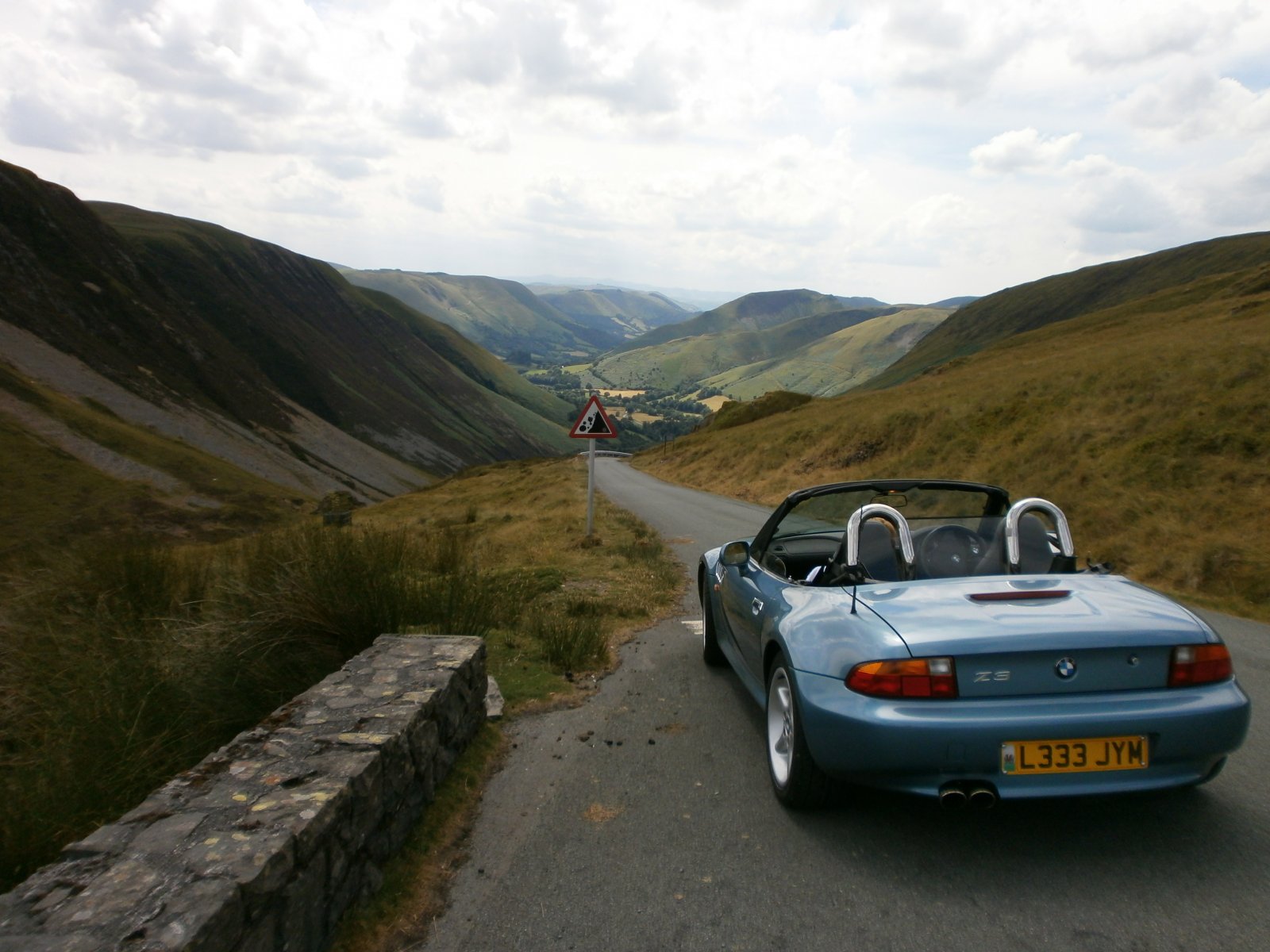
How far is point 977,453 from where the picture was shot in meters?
23.1

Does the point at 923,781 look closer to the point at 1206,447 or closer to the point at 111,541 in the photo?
the point at 111,541

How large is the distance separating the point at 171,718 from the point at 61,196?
4251 inches

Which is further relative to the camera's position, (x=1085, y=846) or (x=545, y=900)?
(x=1085, y=846)

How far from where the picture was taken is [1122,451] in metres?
16.8

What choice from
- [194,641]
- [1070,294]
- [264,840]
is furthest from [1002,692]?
[1070,294]

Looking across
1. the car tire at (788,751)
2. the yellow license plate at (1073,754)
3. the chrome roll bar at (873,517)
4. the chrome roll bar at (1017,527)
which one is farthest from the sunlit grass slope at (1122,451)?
the car tire at (788,751)

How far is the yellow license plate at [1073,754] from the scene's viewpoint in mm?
3227

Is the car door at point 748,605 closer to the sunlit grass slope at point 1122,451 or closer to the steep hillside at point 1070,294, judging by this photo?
the sunlit grass slope at point 1122,451

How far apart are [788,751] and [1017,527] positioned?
1.74 m

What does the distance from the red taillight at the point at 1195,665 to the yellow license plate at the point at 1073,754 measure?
32 cm

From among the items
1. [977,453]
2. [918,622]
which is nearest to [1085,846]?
[918,622]

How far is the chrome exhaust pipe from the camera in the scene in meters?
3.21

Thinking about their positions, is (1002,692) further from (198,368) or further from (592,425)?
(198,368)

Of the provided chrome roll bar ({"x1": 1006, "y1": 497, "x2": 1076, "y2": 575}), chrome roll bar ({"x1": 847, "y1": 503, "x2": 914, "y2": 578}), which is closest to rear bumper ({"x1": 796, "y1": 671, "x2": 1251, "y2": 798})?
chrome roll bar ({"x1": 847, "y1": 503, "x2": 914, "y2": 578})
